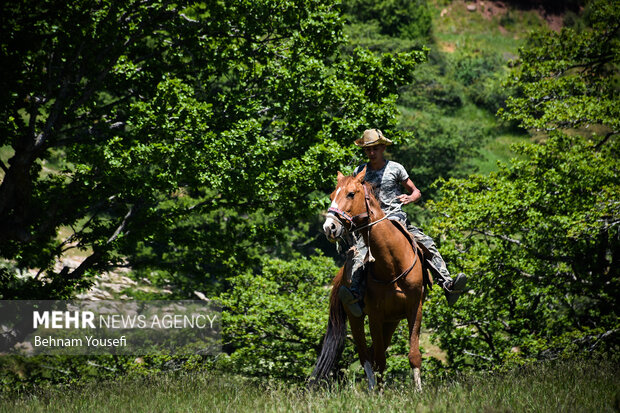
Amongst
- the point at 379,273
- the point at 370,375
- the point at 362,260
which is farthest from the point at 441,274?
the point at 370,375

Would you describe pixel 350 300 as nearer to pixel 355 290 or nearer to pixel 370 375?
pixel 355 290

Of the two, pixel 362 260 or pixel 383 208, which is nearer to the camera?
pixel 362 260

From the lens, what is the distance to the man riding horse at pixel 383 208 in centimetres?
858

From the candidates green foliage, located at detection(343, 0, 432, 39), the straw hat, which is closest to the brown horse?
the straw hat

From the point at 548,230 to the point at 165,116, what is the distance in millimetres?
10006

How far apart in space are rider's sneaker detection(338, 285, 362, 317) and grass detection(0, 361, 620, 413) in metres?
1.05

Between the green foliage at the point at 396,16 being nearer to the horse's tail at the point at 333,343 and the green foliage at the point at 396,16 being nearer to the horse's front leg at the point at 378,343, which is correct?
the horse's tail at the point at 333,343

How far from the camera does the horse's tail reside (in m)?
9.06

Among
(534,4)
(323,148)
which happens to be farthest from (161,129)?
(534,4)

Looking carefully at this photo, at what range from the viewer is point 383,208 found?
353 inches

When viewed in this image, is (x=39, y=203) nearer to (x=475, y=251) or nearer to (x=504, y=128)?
(x=475, y=251)

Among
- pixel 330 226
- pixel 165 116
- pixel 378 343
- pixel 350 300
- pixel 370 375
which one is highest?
pixel 165 116

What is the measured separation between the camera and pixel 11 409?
7680 millimetres

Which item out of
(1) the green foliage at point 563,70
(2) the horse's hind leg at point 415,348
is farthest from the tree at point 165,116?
(2) the horse's hind leg at point 415,348
